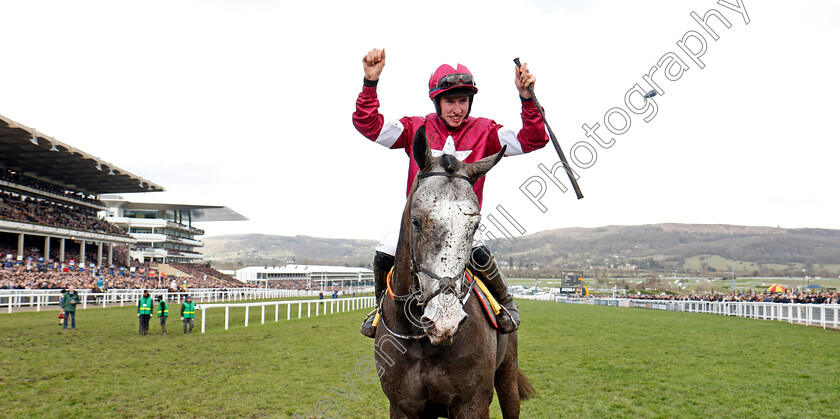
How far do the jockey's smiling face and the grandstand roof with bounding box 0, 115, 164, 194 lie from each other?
35.4 m

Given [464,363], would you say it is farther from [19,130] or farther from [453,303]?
[19,130]

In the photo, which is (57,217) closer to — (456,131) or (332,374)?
(332,374)

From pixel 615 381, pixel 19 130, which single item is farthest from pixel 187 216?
pixel 615 381

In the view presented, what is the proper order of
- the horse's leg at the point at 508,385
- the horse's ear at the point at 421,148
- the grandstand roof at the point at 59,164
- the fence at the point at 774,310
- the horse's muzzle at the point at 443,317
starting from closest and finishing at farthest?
the horse's muzzle at the point at 443,317 → the horse's ear at the point at 421,148 → the horse's leg at the point at 508,385 → the fence at the point at 774,310 → the grandstand roof at the point at 59,164

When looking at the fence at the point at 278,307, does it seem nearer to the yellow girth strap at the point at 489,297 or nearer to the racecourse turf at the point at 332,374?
the racecourse turf at the point at 332,374

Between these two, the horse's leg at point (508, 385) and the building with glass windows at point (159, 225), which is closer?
the horse's leg at point (508, 385)

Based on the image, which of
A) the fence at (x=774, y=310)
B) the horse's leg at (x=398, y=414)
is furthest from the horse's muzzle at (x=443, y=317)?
the fence at (x=774, y=310)

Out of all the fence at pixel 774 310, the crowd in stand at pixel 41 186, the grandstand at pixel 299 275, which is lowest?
the grandstand at pixel 299 275

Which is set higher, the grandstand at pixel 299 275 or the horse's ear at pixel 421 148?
the horse's ear at pixel 421 148

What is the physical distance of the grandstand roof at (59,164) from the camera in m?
31.6

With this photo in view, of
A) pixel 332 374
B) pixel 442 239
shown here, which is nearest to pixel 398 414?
pixel 442 239

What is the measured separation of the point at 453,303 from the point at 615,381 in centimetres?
805

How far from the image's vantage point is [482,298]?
10.3ft

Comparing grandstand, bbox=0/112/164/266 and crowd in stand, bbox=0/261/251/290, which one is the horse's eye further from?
grandstand, bbox=0/112/164/266
